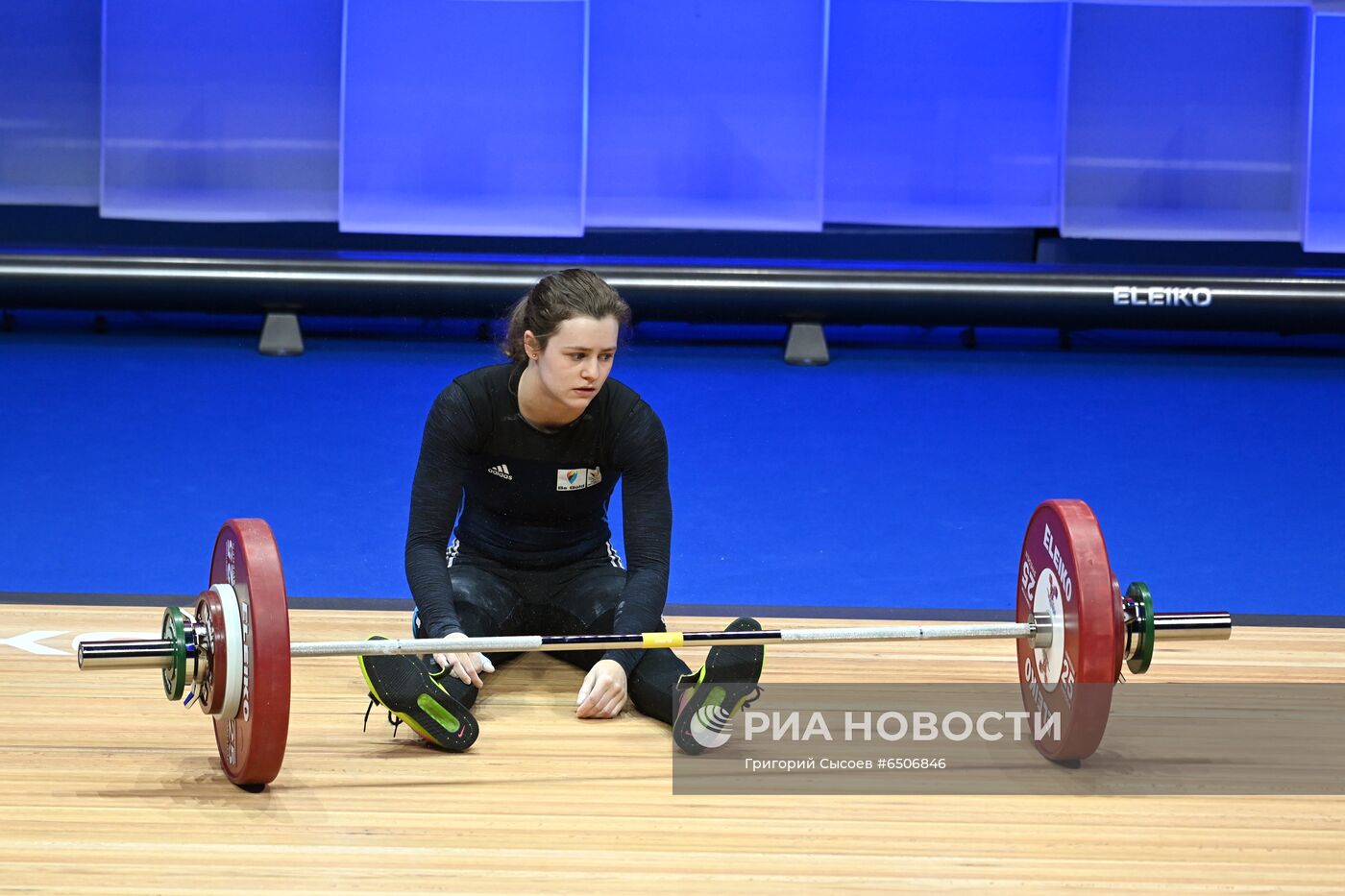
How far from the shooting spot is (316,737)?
2.64m

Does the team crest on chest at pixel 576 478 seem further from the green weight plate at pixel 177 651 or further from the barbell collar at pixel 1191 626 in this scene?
the barbell collar at pixel 1191 626

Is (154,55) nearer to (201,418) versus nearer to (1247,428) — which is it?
(201,418)

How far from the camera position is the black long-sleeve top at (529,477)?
107 inches

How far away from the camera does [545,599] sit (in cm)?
296

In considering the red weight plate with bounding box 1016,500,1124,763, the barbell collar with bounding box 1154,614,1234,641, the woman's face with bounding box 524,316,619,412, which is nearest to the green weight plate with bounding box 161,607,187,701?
the woman's face with bounding box 524,316,619,412

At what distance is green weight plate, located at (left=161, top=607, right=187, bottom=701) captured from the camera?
90.0 inches

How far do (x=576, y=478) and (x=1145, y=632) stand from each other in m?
1.05

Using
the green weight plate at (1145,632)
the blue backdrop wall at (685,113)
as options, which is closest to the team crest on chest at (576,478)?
the green weight plate at (1145,632)

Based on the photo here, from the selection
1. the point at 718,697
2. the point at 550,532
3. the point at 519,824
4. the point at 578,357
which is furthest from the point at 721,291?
the point at 519,824

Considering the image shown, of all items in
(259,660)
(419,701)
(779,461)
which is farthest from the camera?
(779,461)

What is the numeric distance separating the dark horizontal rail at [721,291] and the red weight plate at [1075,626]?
369cm

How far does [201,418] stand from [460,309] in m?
1.21

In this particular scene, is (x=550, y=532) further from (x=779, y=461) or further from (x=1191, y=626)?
(x=779, y=461)

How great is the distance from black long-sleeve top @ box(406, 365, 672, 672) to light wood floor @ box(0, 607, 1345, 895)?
26 centimetres
